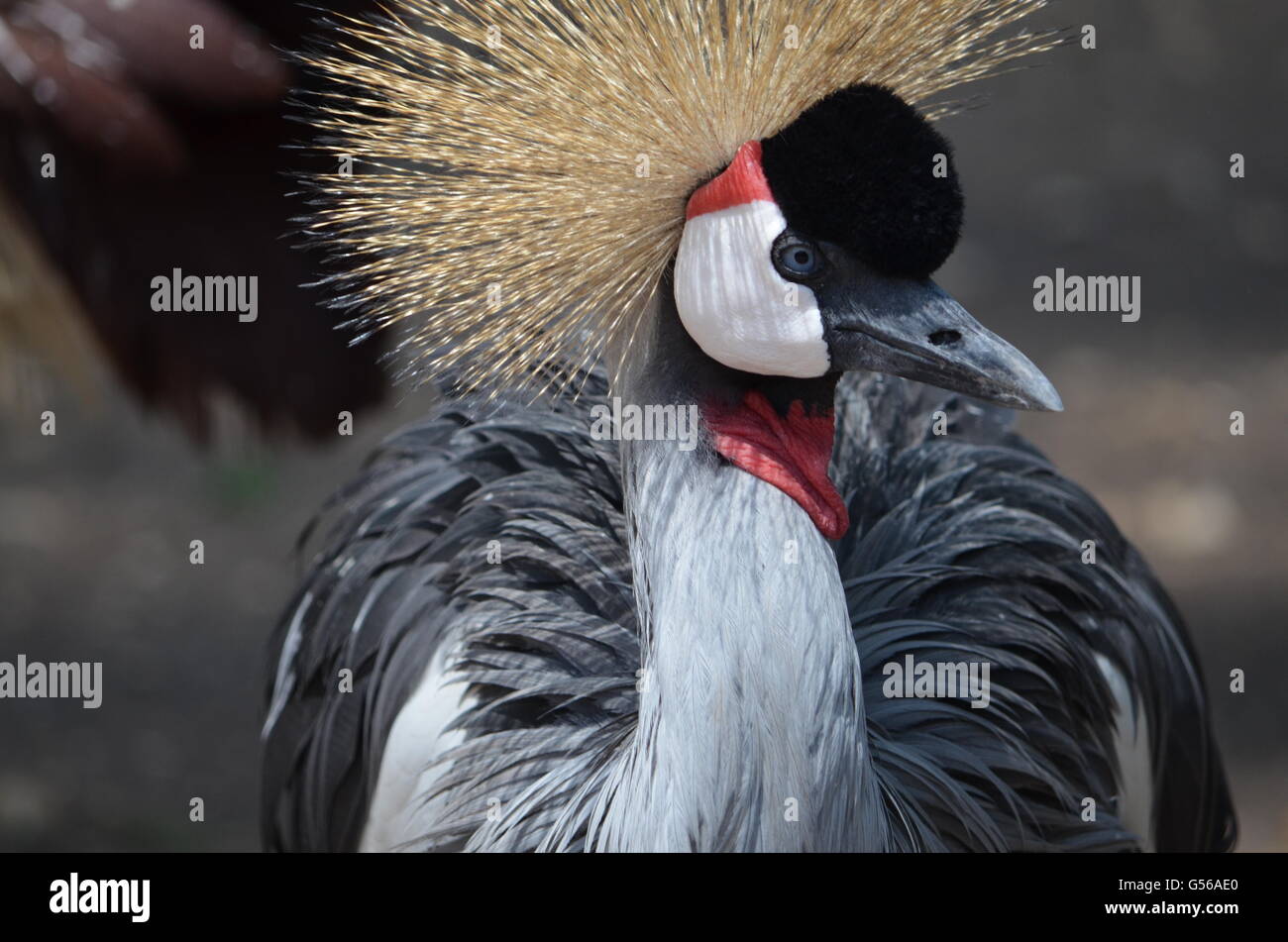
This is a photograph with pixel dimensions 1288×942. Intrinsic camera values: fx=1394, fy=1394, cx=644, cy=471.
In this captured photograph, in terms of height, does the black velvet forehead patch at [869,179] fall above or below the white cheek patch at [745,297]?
above

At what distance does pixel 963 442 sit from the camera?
1.67 m

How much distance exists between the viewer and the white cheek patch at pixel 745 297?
40.7 inches

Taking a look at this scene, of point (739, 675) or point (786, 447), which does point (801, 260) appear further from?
point (739, 675)

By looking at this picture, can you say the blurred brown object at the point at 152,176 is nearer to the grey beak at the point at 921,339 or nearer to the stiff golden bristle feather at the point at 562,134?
the stiff golden bristle feather at the point at 562,134

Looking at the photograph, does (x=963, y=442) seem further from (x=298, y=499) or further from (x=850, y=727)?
(x=298, y=499)

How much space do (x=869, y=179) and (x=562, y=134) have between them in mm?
254

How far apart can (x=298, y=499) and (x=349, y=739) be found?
4.54 ft

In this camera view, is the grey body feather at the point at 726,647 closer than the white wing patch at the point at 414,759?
Yes

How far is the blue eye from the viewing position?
1.04m

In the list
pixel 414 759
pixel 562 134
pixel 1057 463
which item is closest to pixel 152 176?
pixel 562 134

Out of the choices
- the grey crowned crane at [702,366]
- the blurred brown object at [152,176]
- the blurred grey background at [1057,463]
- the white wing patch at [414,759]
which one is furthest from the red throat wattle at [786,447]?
the blurred grey background at [1057,463]

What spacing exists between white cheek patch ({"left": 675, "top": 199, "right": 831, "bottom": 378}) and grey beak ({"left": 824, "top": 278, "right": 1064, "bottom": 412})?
3 cm

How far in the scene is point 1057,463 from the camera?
111 inches

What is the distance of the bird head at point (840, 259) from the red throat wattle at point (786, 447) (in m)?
0.04
